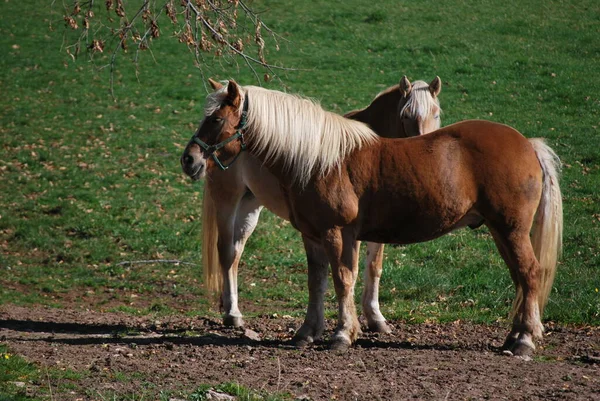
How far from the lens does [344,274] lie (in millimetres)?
6832

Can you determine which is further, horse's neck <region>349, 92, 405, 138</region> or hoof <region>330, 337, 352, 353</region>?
horse's neck <region>349, 92, 405, 138</region>

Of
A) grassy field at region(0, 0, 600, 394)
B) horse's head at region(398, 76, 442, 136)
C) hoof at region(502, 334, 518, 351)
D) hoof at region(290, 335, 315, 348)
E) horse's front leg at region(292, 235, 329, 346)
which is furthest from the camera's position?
grassy field at region(0, 0, 600, 394)

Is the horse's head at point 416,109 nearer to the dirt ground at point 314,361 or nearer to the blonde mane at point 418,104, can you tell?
the blonde mane at point 418,104

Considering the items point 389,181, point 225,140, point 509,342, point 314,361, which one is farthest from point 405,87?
point 314,361

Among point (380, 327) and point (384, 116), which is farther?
point (384, 116)

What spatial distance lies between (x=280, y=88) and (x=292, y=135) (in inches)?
489

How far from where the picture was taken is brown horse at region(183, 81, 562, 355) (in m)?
6.70

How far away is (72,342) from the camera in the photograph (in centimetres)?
739

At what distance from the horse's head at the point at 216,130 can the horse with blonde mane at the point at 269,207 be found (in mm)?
882

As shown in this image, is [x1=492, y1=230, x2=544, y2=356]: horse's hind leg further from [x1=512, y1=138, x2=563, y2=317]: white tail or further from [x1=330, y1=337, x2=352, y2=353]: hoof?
[x1=330, y1=337, x2=352, y2=353]: hoof

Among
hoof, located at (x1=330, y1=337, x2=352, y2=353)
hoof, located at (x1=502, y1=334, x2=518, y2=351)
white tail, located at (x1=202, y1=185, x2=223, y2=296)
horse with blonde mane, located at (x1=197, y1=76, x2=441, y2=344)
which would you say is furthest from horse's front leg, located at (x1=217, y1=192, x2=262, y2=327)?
hoof, located at (x1=502, y1=334, x2=518, y2=351)

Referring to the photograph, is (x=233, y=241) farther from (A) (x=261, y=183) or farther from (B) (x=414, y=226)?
(B) (x=414, y=226)

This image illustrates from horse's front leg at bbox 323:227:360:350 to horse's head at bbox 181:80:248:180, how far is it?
1194mm

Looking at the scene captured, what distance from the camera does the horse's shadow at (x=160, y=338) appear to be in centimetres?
712
